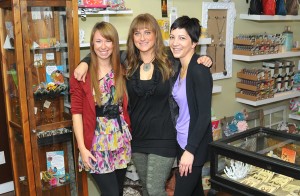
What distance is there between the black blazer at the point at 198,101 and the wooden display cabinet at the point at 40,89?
35.8 inches

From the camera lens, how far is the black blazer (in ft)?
6.64

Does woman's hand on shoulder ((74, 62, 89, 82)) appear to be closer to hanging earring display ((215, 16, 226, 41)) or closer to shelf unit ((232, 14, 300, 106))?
hanging earring display ((215, 16, 226, 41))

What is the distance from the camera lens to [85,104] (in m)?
2.16

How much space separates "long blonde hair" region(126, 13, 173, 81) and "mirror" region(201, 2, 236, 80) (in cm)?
146

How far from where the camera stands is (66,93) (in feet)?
8.71

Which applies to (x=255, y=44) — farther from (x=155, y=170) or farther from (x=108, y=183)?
(x=108, y=183)

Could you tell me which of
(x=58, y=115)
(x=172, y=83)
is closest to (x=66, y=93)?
(x=58, y=115)

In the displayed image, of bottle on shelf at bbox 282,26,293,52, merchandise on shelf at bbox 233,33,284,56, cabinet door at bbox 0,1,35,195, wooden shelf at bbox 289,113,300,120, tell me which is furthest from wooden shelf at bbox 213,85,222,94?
cabinet door at bbox 0,1,35,195

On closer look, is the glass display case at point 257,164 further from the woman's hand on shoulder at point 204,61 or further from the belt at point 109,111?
the belt at point 109,111

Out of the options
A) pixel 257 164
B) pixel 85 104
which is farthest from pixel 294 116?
pixel 85 104

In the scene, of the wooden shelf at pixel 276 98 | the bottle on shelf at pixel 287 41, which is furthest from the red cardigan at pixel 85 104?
the bottle on shelf at pixel 287 41

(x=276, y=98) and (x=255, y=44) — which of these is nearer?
(x=255, y=44)

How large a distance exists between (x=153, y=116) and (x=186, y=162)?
0.36 metres

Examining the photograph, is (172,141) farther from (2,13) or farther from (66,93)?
(2,13)
